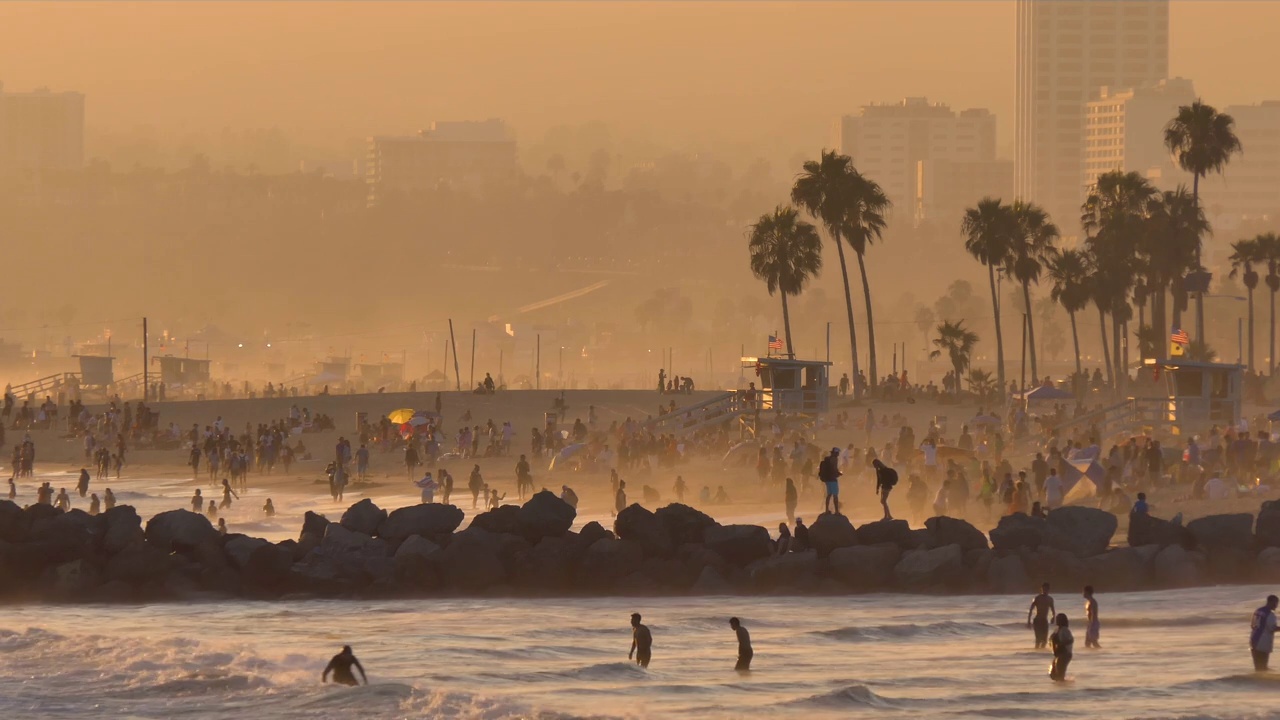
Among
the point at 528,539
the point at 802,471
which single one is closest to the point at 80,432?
the point at 802,471

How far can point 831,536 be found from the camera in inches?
1172

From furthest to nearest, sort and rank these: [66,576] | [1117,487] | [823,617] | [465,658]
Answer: [1117,487]
[66,576]
[823,617]
[465,658]

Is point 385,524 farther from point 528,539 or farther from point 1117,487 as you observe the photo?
point 1117,487

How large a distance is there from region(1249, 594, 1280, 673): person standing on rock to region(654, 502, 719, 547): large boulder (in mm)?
11009

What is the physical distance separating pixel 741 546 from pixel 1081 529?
5335 mm

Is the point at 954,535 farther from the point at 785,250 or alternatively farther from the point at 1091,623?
the point at 785,250

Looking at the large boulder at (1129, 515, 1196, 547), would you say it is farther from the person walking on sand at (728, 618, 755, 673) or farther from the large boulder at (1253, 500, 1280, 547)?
the person walking on sand at (728, 618, 755, 673)

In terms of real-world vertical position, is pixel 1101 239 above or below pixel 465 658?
above

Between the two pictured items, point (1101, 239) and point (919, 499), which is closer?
point (919, 499)

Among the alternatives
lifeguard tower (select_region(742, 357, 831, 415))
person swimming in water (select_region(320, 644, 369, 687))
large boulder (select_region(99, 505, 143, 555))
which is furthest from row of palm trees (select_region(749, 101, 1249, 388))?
person swimming in water (select_region(320, 644, 369, 687))

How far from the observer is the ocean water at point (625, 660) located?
20453 millimetres

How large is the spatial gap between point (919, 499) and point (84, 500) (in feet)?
76.1

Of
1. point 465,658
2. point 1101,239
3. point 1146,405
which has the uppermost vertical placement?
point 1101,239

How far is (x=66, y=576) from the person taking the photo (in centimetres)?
2950
